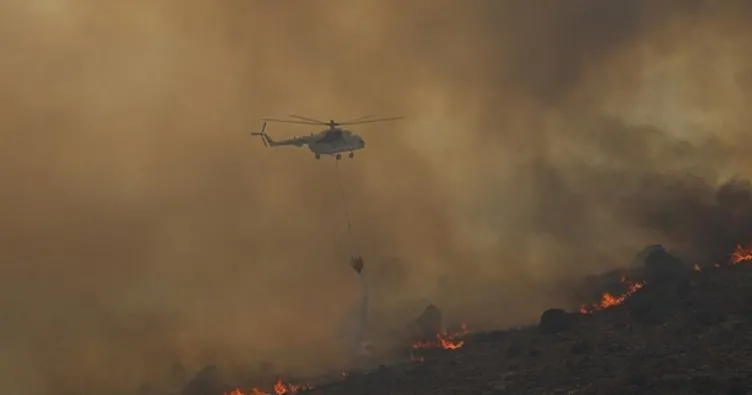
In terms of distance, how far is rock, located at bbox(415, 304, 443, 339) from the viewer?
86688 millimetres

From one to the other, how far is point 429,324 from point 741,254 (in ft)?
111

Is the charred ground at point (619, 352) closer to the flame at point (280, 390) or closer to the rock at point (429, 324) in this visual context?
the flame at point (280, 390)

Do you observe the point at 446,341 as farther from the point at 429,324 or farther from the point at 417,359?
the point at 417,359

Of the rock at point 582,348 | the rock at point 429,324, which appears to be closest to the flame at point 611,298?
the rock at point 429,324

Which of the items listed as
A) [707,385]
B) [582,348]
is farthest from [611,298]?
[707,385]

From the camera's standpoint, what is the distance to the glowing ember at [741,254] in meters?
83.2

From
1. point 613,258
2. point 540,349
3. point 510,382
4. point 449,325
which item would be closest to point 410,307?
point 449,325

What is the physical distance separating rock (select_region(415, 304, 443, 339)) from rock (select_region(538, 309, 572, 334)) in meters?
16.8

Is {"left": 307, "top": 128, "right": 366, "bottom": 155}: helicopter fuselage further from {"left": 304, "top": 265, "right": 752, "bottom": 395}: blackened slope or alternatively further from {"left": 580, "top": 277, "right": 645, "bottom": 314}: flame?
{"left": 580, "top": 277, "right": 645, "bottom": 314}: flame

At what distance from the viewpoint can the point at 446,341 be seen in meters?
82.9

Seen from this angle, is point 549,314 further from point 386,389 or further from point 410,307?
point 410,307

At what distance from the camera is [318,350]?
3652 inches

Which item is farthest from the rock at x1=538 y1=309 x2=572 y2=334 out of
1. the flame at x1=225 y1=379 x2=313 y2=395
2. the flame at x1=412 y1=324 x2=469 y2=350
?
the flame at x1=225 y1=379 x2=313 y2=395

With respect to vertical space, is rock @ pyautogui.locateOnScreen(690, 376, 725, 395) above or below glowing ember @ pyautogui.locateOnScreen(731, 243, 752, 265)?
below
